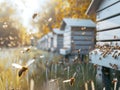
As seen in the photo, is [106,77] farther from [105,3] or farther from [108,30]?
[105,3]

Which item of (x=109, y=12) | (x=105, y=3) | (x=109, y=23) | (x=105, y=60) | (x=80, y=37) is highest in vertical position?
(x=105, y=3)

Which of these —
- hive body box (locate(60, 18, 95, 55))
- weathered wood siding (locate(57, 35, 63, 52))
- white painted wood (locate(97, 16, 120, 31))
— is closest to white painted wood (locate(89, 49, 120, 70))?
white painted wood (locate(97, 16, 120, 31))

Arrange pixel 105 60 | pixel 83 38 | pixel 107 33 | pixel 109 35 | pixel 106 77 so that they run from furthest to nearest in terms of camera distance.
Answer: pixel 83 38, pixel 106 77, pixel 107 33, pixel 109 35, pixel 105 60

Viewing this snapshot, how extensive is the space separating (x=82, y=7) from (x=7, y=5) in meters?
24.4

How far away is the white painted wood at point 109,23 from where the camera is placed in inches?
224

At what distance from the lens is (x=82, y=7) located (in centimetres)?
2150

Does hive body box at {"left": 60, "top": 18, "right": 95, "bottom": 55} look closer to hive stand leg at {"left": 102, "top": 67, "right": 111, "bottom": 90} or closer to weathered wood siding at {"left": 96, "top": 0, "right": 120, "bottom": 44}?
weathered wood siding at {"left": 96, "top": 0, "right": 120, "bottom": 44}

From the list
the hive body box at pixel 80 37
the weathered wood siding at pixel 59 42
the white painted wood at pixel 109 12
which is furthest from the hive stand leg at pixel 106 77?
the weathered wood siding at pixel 59 42

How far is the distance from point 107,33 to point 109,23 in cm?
27

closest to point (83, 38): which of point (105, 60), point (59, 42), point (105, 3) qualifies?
point (59, 42)

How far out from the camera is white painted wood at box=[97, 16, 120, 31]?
5.69 metres

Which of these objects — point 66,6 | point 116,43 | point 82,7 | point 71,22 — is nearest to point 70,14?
point 66,6

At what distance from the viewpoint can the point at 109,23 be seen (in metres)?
6.22

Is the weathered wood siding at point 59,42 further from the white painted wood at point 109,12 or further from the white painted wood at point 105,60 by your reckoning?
the white painted wood at point 105,60
